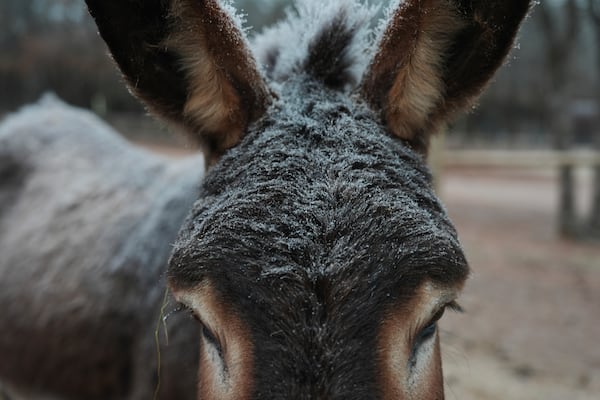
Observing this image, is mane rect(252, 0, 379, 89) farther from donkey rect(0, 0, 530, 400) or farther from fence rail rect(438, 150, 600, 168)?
fence rail rect(438, 150, 600, 168)

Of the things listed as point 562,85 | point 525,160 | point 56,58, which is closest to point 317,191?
point 525,160

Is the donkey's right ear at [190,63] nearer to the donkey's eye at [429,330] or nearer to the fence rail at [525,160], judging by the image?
the donkey's eye at [429,330]

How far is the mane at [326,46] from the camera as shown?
2264mm

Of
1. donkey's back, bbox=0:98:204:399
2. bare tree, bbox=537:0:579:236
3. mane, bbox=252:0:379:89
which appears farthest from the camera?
bare tree, bbox=537:0:579:236

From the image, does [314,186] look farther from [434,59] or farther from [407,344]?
[434,59]

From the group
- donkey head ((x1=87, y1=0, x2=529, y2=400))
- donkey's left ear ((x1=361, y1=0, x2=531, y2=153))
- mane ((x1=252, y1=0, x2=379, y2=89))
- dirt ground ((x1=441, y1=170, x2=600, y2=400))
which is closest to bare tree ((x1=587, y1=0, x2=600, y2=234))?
dirt ground ((x1=441, y1=170, x2=600, y2=400))

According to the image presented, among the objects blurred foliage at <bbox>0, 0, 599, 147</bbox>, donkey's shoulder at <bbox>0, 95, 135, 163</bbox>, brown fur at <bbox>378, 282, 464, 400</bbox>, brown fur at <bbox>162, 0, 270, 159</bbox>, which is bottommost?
brown fur at <bbox>378, 282, 464, 400</bbox>

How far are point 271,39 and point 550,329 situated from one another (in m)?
5.33

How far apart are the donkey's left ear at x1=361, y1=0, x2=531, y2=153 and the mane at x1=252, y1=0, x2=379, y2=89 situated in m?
0.26

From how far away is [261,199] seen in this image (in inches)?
62.8

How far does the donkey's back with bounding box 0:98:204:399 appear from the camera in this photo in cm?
272

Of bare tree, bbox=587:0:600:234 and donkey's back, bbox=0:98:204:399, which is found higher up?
bare tree, bbox=587:0:600:234

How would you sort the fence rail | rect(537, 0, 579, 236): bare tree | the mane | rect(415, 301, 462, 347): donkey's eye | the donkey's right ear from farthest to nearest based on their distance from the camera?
rect(537, 0, 579, 236): bare tree, the fence rail, the mane, the donkey's right ear, rect(415, 301, 462, 347): donkey's eye

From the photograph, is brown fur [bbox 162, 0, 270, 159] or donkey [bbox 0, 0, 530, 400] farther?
brown fur [bbox 162, 0, 270, 159]
